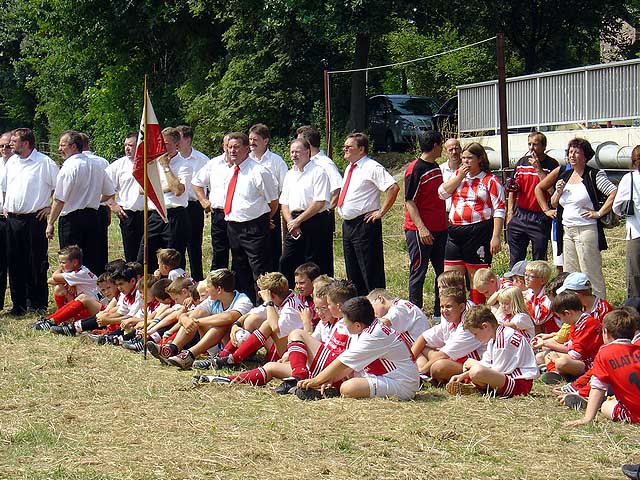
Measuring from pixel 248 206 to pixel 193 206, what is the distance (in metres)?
2.01

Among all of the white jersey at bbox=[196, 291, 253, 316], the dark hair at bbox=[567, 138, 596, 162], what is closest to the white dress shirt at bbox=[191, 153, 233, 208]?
the white jersey at bbox=[196, 291, 253, 316]

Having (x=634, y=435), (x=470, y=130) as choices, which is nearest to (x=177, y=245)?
Answer: (x=634, y=435)

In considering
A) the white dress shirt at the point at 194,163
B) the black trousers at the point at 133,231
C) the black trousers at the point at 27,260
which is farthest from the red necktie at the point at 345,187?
the black trousers at the point at 27,260

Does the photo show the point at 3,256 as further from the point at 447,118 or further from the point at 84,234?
the point at 447,118

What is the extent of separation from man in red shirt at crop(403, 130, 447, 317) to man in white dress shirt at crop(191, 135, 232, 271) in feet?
7.08

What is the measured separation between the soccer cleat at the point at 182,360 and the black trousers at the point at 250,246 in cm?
172

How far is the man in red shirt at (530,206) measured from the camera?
1053cm

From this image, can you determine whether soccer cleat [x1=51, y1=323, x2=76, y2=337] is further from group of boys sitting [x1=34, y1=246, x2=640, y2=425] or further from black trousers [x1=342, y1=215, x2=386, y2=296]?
black trousers [x1=342, y1=215, x2=386, y2=296]

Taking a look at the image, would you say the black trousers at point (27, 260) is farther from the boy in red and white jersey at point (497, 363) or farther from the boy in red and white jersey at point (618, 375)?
the boy in red and white jersey at point (618, 375)

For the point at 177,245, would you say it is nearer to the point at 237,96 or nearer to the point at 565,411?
the point at 565,411

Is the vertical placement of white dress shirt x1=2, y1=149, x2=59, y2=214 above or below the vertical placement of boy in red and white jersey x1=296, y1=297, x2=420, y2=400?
above

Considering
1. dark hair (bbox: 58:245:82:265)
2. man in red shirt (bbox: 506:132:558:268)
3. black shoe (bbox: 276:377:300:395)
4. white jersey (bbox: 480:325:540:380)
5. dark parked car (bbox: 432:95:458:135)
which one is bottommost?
black shoe (bbox: 276:377:300:395)

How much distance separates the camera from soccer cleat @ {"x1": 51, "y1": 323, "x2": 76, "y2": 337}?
10.7m

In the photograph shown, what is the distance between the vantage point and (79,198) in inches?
466
